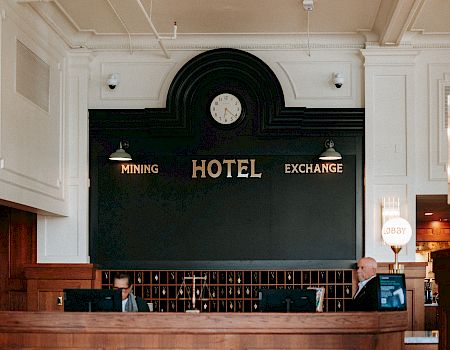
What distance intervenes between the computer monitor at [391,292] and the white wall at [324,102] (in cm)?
314

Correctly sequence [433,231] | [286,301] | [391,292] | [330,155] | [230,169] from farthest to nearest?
[433,231] < [230,169] < [330,155] < [391,292] < [286,301]

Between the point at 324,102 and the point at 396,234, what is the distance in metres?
1.90

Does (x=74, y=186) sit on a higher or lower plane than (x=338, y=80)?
lower

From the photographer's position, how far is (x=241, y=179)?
37.5 ft

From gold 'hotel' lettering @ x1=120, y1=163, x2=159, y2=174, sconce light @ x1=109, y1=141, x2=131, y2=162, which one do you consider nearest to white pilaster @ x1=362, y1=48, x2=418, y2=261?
gold 'hotel' lettering @ x1=120, y1=163, x2=159, y2=174

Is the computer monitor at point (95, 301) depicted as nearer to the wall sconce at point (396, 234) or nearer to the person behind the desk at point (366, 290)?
the person behind the desk at point (366, 290)

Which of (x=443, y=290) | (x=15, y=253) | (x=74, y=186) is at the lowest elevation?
(x=15, y=253)

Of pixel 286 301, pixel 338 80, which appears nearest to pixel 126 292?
pixel 286 301

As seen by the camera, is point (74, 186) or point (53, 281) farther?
point (74, 186)

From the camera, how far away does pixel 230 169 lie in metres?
11.4

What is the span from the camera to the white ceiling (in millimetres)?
10180

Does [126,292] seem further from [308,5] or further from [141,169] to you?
[308,5]

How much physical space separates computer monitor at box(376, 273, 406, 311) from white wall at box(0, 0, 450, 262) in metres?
3.14

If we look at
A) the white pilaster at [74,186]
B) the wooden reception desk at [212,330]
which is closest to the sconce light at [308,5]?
the white pilaster at [74,186]
